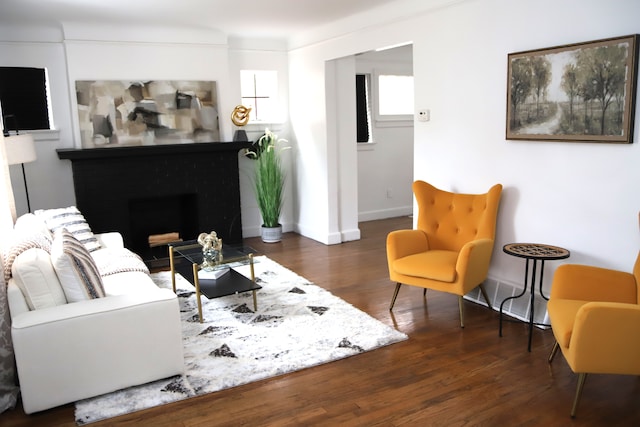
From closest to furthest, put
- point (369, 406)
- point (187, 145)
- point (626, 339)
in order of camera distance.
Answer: point (626, 339)
point (369, 406)
point (187, 145)

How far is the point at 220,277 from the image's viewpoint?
158 inches

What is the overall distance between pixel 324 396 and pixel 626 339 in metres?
1.47

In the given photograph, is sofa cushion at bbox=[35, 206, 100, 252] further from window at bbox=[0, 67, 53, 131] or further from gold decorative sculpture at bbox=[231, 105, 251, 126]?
gold decorative sculpture at bbox=[231, 105, 251, 126]

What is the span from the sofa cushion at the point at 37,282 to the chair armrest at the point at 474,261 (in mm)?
2405

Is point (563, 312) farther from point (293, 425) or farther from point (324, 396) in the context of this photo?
point (293, 425)

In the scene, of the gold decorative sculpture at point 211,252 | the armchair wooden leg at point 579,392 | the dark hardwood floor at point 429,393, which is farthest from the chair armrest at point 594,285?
the gold decorative sculpture at point 211,252

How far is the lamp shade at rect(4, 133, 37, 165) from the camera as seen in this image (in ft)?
13.3

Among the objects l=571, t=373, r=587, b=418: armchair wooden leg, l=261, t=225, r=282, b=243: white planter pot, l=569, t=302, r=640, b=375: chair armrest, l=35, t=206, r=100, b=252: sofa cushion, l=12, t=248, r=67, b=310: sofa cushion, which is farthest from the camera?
l=261, t=225, r=282, b=243: white planter pot

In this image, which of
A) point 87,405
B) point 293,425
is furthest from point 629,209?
point 87,405

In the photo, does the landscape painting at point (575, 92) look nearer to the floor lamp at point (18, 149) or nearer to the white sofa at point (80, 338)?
the white sofa at point (80, 338)

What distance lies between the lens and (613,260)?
3.13 metres

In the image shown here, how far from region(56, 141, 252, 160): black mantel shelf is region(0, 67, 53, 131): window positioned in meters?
0.38

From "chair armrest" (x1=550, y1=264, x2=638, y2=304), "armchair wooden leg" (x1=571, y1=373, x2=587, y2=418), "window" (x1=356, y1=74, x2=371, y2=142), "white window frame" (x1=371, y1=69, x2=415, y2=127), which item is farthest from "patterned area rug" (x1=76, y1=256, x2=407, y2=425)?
"white window frame" (x1=371, y1=69, x2=415, y2=127)

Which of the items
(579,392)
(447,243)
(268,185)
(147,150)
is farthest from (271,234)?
(579,392)
